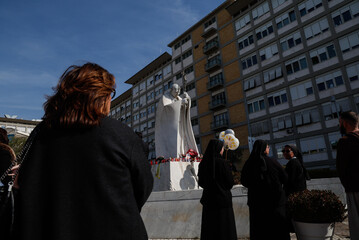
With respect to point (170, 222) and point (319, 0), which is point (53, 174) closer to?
point (170, 222)

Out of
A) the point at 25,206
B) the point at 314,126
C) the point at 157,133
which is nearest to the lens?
the point at 25,206

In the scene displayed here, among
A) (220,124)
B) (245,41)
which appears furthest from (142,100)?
(245,41)

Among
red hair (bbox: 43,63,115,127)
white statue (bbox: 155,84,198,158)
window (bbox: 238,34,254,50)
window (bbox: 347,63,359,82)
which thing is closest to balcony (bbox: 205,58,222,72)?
window (bbox: 238,34,254,50)

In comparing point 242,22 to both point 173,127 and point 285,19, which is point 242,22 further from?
point 173,127

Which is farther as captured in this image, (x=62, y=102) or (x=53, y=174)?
(x=62, y=102)

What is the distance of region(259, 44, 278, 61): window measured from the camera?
2820 cm

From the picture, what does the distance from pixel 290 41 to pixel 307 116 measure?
883cm

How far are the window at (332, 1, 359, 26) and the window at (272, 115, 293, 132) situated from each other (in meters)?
10.5

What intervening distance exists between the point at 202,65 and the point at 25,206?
3649cm

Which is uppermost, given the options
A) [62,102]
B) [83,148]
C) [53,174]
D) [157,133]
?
[157,133]

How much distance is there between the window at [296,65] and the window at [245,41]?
5.95 m

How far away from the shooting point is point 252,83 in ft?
97.5

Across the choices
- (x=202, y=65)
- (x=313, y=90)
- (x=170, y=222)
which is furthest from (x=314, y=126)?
(x=170, y=222)

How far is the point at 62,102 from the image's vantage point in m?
1.46
